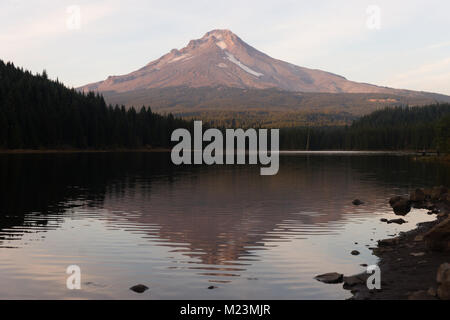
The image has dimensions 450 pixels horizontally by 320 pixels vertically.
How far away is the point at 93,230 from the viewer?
1177 inches

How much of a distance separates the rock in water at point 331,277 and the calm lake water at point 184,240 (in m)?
0.43

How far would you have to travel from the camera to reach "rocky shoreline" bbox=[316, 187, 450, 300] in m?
16.4

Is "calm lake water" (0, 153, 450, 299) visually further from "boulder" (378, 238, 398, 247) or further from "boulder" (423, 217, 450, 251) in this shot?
"boulder" (423, 217, 450, 251)

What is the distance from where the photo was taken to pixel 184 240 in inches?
1064

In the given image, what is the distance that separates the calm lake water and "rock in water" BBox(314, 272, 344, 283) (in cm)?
43

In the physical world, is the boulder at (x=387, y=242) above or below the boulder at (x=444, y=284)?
below

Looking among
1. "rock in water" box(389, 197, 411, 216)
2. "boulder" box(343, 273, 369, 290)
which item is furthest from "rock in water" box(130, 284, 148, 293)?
"rock in water" box(389, 197, 411, 216)

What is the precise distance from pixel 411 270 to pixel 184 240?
12.7 metres

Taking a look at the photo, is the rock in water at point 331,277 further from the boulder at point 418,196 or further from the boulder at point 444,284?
the boulder at point 418,196

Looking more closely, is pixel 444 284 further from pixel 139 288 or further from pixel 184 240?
pixel 184 240

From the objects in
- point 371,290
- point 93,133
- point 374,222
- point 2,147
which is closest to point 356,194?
point 374,222

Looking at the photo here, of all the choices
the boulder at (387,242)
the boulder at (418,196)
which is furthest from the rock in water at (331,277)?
the boulder at (418,196)

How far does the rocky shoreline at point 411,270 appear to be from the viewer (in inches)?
647

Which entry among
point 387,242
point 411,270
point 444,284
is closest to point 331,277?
point 411,270
